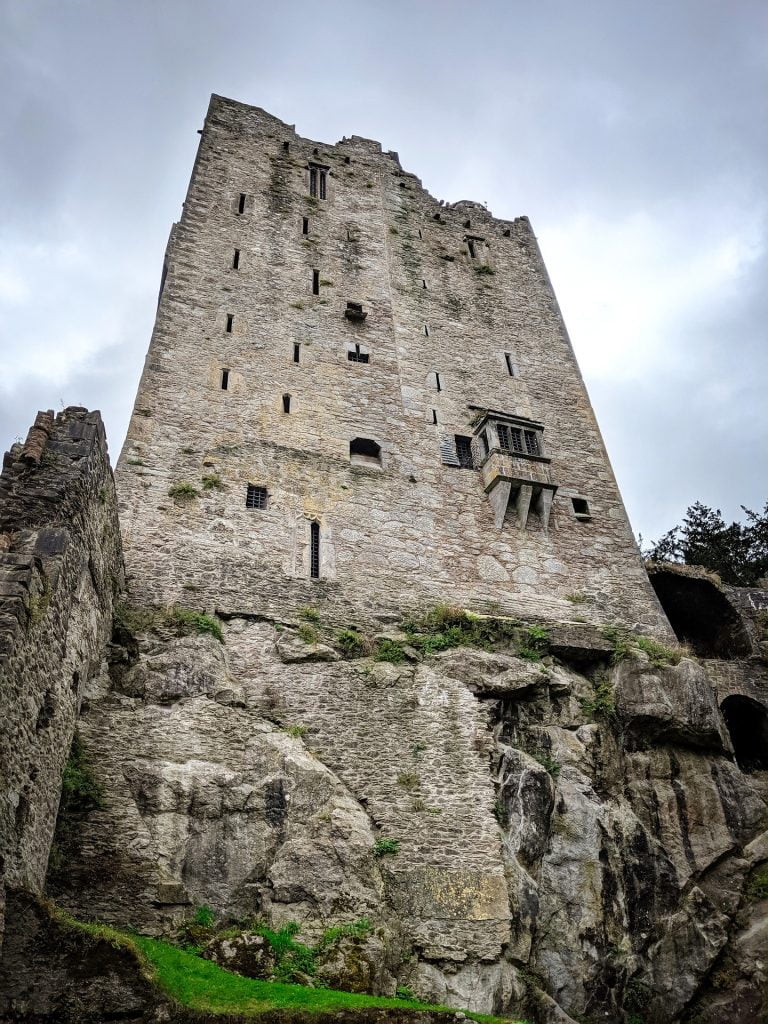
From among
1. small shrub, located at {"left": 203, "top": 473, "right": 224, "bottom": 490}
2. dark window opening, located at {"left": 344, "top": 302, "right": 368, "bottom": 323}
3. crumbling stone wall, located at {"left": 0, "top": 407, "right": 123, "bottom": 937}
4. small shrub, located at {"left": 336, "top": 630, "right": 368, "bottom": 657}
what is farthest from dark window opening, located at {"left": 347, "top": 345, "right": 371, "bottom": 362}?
crumbling stone wall, located at {"left": 0, "top": 407, "right": 123, "bottom": 937}

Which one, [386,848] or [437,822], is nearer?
[386,848]

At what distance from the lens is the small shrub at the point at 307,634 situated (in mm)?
17547

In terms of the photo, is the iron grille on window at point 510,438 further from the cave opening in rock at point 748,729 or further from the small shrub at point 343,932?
the small shrub at point 343,932

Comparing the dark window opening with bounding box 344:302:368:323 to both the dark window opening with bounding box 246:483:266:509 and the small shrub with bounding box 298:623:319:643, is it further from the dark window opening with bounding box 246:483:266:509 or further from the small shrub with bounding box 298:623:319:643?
the small shrub with bounding box 298:623:319:643

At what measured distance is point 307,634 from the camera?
17594mm

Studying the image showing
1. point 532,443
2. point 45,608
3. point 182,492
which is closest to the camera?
point 45,608

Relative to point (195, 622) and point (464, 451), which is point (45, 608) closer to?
point (195, 622)

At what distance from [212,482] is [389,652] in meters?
5.52

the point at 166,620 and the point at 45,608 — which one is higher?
the point at 166,620

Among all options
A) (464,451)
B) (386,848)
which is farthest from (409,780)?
(464,451)

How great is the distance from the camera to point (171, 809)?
13898 millimetres

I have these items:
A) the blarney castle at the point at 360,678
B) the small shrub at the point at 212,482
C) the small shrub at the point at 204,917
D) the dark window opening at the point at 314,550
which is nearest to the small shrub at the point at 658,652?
the blarney castle at the point at 360,678

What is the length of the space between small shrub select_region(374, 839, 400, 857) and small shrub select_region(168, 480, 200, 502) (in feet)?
27.6

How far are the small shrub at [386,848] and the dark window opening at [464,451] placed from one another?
11.0 m
